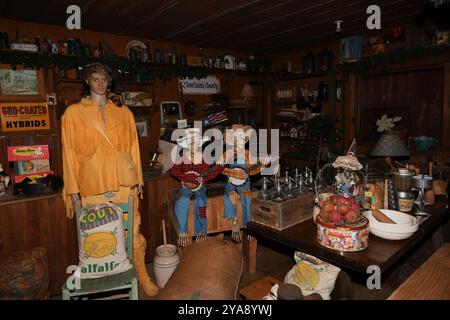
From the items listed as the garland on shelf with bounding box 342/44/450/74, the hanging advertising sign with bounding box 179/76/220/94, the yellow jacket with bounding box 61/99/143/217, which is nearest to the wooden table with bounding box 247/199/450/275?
the yellow jacket with bounding box 61/99/143/217

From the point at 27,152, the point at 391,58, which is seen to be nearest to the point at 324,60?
the point at 391,58

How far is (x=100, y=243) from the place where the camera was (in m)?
1.96

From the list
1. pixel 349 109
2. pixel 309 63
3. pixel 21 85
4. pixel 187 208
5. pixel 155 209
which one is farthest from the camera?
pixel 309 63

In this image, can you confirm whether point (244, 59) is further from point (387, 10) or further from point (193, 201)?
point (193, 201)

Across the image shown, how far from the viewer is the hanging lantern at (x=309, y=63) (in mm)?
5043

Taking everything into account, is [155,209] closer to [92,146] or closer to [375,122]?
[92,146]

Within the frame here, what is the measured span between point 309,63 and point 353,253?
4226 mm

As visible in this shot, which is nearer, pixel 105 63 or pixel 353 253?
pixel 353 253

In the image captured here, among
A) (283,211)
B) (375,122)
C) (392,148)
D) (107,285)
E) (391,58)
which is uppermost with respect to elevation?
(391,58)

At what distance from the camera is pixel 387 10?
3.61m

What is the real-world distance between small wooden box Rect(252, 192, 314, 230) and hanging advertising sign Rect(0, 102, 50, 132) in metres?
3.37

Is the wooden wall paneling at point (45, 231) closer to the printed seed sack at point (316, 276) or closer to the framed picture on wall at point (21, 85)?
the printed seed sack at point (316, 276)

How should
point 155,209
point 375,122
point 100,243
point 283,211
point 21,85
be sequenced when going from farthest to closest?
point 375,122 < point 21,85 < point 155,209 < point 100,243 < point 283,211
